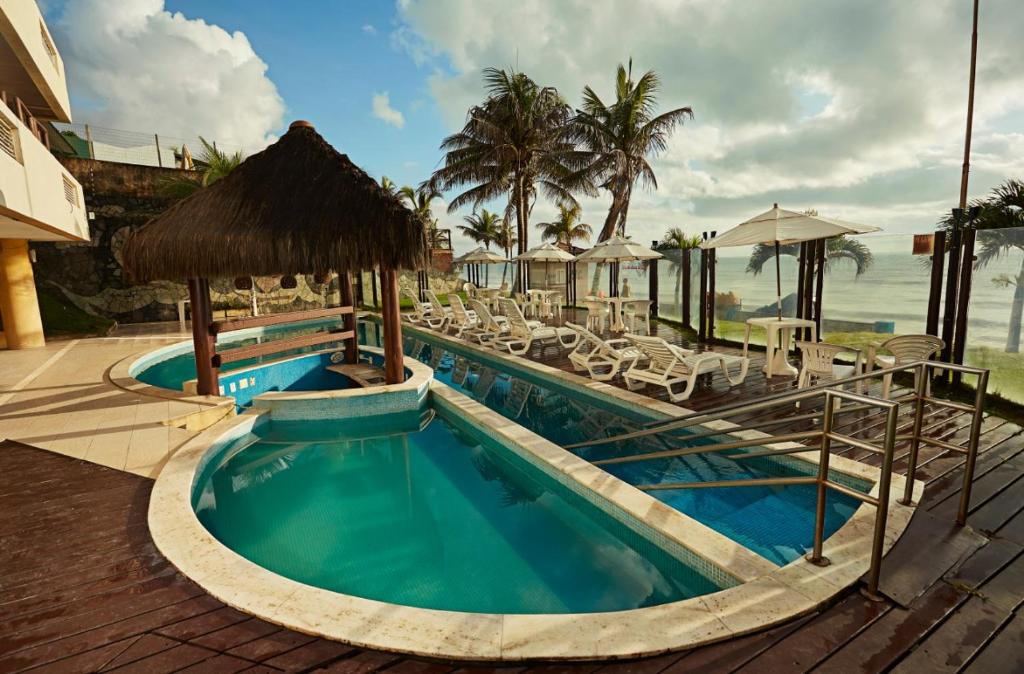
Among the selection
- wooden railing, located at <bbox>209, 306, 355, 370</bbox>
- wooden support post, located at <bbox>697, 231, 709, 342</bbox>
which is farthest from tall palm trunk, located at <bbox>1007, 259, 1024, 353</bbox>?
wooden railing, located at <bbox>209, 306, 355, 370</bbox>

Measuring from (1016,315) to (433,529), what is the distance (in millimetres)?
7282

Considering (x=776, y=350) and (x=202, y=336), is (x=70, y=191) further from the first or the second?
(x=776, y=350)

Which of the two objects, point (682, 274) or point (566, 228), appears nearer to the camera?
point (682, 274)

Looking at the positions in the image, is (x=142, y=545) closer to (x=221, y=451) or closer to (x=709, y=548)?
(x=221, y=451)

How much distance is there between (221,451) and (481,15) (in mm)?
10186

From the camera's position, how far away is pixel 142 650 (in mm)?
2201

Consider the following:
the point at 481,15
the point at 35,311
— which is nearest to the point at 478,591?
the point at 481,15

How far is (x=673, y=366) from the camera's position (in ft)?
21.4

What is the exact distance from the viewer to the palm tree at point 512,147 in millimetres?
18938

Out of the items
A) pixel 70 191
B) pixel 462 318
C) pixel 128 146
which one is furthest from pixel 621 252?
pixel 128 146

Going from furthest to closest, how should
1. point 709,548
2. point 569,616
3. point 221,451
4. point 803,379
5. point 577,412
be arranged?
point 577,412, point 803,379, point 221,451, point 709,548, point 569,616

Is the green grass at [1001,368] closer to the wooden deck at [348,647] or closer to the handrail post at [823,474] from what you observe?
the wooden deck at [348,647]

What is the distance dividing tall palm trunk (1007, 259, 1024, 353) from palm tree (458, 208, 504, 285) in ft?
110

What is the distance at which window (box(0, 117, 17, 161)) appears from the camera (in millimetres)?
6191
